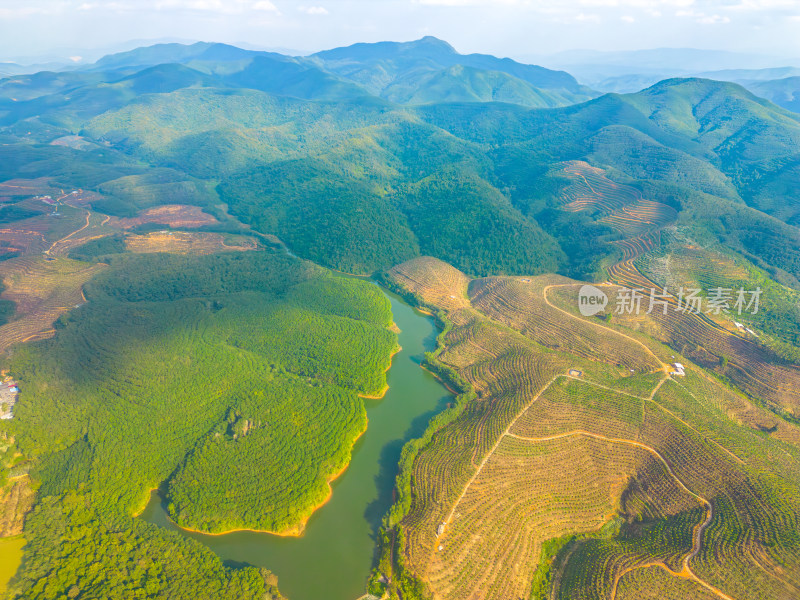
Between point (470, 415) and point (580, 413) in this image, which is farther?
point (470, 415)

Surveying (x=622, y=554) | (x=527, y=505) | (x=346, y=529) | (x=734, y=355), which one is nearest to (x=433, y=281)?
(x=734, y=355)

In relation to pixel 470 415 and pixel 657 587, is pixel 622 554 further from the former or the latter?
pixel 470 415

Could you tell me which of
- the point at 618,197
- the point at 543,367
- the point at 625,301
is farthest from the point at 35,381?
the point at 618,197

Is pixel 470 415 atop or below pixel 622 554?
below

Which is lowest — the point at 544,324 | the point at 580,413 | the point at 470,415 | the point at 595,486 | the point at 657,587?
the point at 470,415

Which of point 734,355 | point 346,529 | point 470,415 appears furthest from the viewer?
point 734,355

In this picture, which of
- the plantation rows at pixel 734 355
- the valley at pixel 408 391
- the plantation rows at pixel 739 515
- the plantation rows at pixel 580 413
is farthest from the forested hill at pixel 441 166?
the plantation rows at pixel 739 515
